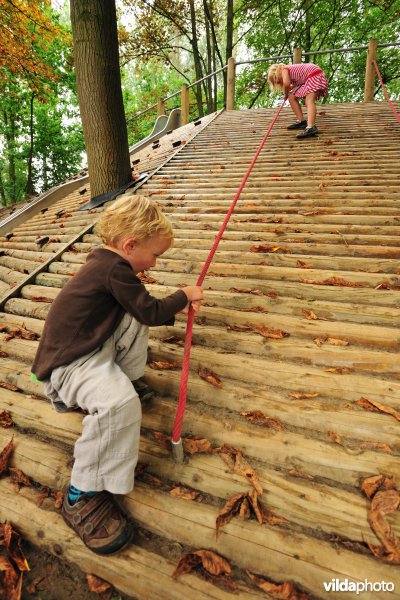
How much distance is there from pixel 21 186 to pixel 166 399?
27.9 metres

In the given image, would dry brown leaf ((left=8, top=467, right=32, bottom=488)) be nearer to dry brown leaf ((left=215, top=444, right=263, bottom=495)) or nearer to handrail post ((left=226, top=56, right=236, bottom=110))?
dry brown leaf ((left=215, top=444, right=263, bottom=495))

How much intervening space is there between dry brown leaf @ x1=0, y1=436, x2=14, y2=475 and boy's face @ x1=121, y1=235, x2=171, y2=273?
1251mm

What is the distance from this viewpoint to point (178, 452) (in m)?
1.57

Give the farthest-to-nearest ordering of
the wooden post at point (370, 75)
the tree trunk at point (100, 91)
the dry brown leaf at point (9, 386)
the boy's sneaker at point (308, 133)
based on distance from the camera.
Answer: the wooden post at point (370, 75), the boy's sneaker at point (308, 133), the tree trunk at point (100, 91), the dry brown leaf at point (9, 386)

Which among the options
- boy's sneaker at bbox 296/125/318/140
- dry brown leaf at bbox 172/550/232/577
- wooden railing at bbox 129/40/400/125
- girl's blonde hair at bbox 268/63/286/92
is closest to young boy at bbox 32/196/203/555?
dry brown leaf at bbox 172/550/232/577

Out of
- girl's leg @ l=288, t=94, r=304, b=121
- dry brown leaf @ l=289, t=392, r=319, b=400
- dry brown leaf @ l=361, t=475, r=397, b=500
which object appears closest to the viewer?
dry brown leaf @ l=361, t=475, r=397, b=500

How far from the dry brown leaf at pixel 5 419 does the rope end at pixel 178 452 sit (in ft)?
3.61

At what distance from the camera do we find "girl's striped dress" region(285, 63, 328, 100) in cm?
562

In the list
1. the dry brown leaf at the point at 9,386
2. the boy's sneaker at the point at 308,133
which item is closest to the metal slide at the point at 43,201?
the boy's sneaker at the point at 308,133

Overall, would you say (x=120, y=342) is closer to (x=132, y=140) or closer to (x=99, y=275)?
(x=99, y=275)

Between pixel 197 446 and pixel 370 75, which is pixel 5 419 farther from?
pixel 370 75

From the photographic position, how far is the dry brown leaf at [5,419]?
75.9 inches

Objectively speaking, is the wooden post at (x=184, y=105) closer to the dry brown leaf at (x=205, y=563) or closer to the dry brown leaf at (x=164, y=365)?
the dry brown leaf at (x=164, y=365)

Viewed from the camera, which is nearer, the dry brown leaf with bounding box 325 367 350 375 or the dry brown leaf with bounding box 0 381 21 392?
the dry brown leaf with bounding box 325 367 350 375
